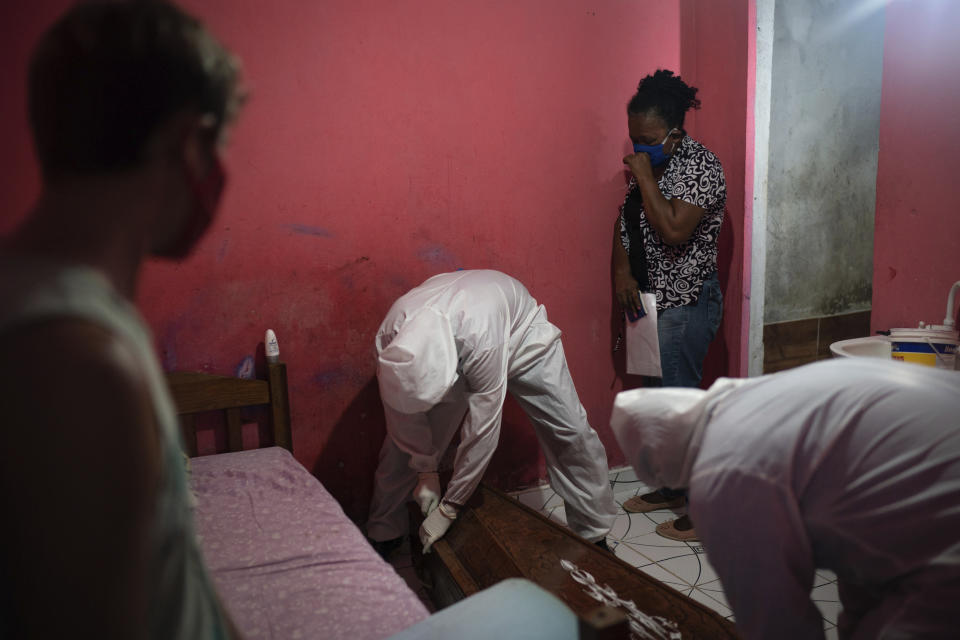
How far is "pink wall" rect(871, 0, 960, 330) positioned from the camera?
5.60ft

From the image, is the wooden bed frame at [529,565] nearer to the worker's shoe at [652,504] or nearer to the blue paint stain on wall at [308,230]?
Result: the worker's shoe at [652,504]

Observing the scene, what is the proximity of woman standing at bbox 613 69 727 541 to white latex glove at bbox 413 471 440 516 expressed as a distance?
880 millimetres

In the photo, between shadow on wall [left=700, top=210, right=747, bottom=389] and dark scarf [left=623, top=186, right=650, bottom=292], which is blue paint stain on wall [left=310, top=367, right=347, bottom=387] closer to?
dark scarf [left=623, top=186, right=650, bottom=292]

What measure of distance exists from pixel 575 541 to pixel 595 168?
1548 mm

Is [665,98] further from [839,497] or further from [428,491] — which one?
[839,497]

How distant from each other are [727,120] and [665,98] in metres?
0.36

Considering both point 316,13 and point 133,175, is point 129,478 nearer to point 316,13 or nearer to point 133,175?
point 133,175

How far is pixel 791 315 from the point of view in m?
2.89

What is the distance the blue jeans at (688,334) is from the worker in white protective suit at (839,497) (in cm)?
154

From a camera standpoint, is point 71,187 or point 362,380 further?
point 362,380

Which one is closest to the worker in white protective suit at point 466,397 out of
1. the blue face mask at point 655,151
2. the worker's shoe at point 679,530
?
the worker's shoe at point 679,530

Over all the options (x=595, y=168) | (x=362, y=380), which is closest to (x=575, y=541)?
(x=362, y=380)

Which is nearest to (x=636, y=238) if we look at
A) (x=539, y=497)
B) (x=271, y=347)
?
(x=539, y=497)

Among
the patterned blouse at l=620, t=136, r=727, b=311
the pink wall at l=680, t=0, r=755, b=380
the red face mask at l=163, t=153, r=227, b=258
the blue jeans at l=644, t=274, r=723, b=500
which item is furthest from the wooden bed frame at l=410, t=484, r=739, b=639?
the pink wall at l=680, t=0, r=755, b=380
